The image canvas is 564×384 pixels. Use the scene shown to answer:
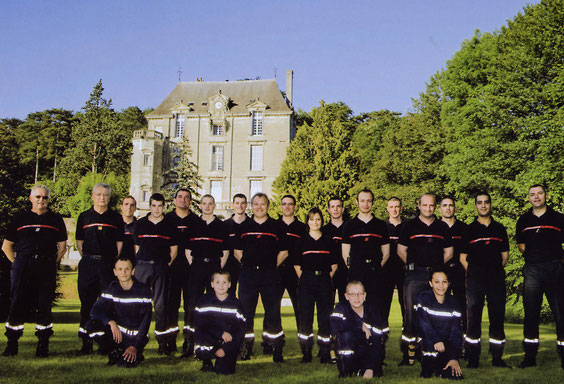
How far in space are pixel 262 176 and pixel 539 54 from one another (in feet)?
99.7

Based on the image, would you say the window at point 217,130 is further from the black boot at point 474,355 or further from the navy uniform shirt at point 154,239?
the black boot at point 474,355

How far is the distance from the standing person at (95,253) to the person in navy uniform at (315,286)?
2986mm

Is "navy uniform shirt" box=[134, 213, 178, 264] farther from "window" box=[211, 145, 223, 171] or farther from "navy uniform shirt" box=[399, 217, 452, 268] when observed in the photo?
"window" box=[211, 145, 223, 171]

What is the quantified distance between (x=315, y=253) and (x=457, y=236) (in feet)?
7.79

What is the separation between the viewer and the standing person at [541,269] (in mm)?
7379

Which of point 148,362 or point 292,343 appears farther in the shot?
point 292,343

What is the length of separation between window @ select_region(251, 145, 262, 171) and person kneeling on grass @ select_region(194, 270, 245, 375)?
42.4 meters

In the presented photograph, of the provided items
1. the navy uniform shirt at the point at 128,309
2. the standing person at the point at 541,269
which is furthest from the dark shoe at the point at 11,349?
the standing person at the point at 541,269

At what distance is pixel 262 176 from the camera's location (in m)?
48.6

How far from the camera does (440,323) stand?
6.59 meters

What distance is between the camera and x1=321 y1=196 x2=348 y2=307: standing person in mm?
8227

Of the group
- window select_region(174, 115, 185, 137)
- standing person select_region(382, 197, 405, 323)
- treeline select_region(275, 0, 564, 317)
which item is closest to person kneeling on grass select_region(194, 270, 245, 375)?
standing person select_region(382, 197, 405, 323)

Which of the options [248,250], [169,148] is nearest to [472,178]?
[248,250]

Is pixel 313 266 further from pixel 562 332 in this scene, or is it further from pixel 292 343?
pixel 562 332
